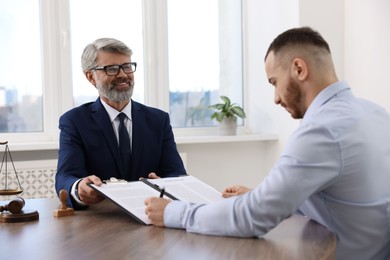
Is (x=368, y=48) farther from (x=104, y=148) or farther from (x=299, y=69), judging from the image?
(x=299, y=69)

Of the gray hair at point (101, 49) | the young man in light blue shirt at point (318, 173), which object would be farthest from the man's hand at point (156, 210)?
the gray hair at point (101, 49)

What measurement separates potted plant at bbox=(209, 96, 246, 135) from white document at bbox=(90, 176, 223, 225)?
2.37 meters

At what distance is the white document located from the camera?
180 centimetres

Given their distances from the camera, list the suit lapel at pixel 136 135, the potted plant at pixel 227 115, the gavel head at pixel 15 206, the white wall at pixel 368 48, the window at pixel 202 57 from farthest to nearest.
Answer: the window at pixel 202 57, the potted plant at pixel 227 115, the white wall at pixel 368 48, the suit lapel at pixel 136 135, the gavel head at pixel 15 206

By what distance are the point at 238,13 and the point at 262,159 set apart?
4.20 feet

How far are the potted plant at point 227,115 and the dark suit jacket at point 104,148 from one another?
1.77 meters

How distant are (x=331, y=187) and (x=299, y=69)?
36cm

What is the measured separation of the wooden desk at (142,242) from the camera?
1374 millimetres

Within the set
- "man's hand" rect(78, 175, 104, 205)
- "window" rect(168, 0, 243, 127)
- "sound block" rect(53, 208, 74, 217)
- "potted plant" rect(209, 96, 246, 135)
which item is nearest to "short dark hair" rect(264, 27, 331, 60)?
"man's hand" rect(78, 175, 104, 205)

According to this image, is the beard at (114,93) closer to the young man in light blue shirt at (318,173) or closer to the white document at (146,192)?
the white document at (146,192)

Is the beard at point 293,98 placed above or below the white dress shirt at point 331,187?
above

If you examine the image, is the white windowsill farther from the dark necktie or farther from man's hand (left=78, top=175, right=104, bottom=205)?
man's hand (left=78, top=175, right=104, bottom=205)

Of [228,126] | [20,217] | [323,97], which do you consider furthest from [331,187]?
[228,126]

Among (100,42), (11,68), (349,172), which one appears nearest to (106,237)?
(349,172)
